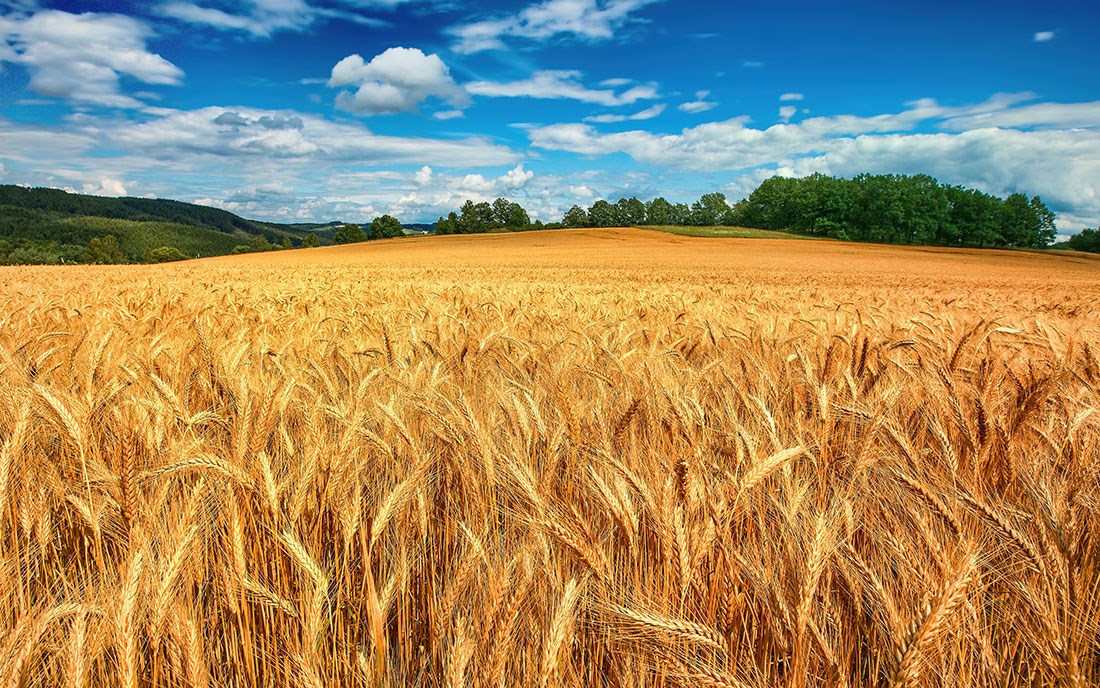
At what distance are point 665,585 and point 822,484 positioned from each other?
867 mm

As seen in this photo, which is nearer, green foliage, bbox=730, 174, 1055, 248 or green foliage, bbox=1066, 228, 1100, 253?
green foliage, bbox=1066, 228, 1100, 253

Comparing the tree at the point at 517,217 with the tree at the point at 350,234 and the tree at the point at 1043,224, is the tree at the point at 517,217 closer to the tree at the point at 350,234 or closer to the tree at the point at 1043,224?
the tree at the point at 350,234

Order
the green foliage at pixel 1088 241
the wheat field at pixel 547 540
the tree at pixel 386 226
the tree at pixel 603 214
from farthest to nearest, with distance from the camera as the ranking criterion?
the tree at pixel 603 214 → the tree at pixel 386 226 → the green foliage at pixel 1088 241 → the wheat field at pixel 547 540

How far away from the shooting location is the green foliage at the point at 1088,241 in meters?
70.3

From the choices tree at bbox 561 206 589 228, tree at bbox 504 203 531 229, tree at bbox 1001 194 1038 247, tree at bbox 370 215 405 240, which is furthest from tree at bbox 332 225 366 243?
tree at bbox 1001 194 1038 247

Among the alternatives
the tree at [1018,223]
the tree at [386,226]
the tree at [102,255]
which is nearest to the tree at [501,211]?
the tree at [386,226]

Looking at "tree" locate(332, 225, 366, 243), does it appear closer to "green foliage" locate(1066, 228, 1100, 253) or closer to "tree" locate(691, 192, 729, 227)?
"tree" locate(691, 192, 729, 227)

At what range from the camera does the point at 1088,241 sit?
234ft

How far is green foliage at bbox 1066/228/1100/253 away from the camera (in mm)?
70312

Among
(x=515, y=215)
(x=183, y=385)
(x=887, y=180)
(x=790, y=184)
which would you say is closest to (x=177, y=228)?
(x=515, y=215)

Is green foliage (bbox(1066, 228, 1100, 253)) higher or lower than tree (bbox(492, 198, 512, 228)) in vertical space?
lower

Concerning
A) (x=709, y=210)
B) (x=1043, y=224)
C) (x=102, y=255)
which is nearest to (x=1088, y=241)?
(x=1043, y=224)

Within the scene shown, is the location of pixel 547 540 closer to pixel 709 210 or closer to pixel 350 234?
pixel 350 234

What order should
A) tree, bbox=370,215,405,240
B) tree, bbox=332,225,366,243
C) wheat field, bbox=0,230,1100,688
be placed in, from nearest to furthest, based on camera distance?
1. wheat field, bbox=0,230,1100,688
2. tree, bbox=332,225,366,243
3. tree, bbox=370,215,405,240
